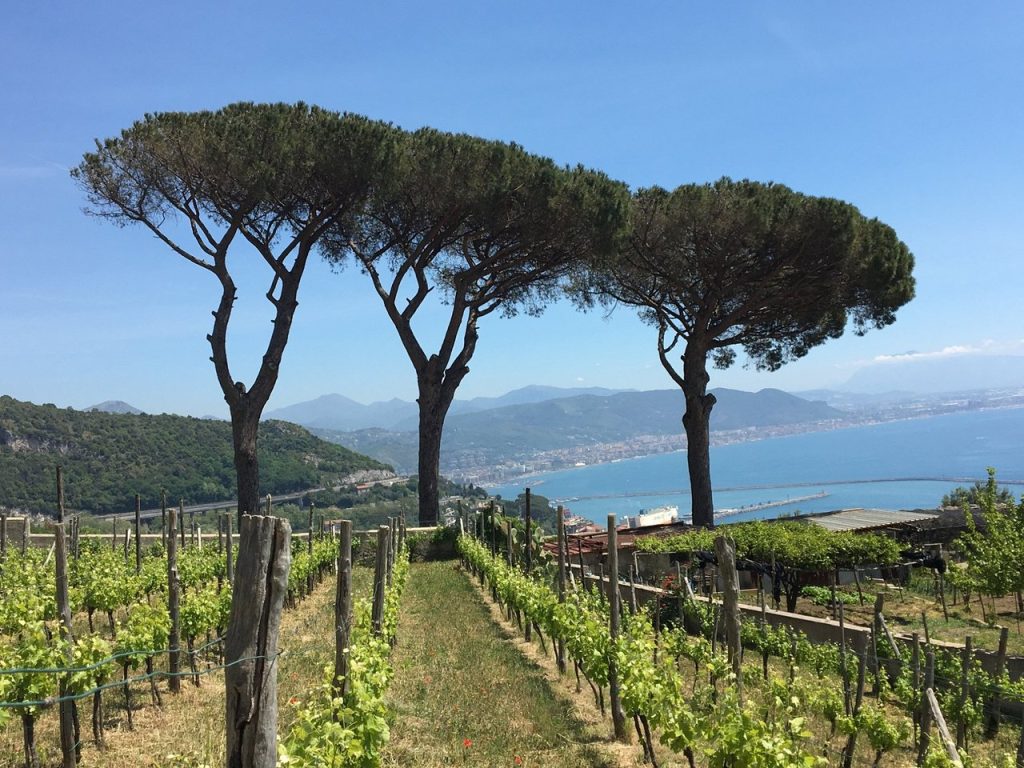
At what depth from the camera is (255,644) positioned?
319cm

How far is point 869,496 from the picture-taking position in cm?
10206

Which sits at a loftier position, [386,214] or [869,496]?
[386,214]

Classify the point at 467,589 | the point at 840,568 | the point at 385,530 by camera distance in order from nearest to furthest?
the point at 385,530 < the point at 467,589 < the point at 840,568

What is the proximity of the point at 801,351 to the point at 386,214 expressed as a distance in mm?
13697

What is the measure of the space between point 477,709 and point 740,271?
16.7 m

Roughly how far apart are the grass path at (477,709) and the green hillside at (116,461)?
22112mm

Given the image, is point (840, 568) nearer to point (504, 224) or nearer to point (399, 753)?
point (504, 224)

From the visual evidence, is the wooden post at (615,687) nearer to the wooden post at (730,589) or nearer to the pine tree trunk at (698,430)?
the wooden post at (730,589)

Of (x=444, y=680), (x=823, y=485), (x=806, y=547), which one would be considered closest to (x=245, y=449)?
(x=444, y=680)

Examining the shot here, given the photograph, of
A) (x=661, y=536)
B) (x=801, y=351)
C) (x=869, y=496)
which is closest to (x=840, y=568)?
(x=661, y=536)

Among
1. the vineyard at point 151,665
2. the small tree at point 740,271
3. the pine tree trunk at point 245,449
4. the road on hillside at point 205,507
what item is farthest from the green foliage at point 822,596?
the road on hillside at point 205,507

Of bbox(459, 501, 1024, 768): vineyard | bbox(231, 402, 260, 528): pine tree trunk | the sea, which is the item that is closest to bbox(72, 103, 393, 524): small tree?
bbox(231, 402, 260, 528): pine tree trunk

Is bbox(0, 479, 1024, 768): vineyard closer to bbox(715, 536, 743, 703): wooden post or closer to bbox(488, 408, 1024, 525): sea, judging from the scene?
bbox(715, 536, 743, 703): wooden post

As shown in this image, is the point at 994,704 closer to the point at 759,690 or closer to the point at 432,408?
the point at 759,690
